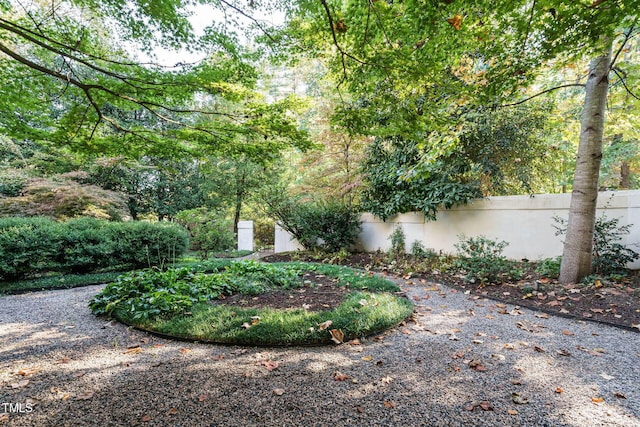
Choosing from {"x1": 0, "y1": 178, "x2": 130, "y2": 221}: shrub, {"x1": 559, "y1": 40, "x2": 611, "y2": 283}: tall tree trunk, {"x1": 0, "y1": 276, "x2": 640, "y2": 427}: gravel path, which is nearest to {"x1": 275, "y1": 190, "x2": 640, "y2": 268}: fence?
{"x1": 559, "y1": 40, "x2": 611, "y2": 283}: tall tree trunk

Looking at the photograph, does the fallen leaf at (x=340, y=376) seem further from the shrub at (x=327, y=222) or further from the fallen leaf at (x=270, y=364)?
the shrub at (x=327, y=222)

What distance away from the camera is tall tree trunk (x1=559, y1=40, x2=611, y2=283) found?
14.1 feet

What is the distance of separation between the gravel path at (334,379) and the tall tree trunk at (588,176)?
5.12ft

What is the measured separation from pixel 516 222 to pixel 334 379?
5.64 meters

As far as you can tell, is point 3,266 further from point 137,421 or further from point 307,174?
point 307,174

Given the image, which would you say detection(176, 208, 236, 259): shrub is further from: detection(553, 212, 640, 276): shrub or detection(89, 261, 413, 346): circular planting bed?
detection(553, 212, 640, 276): shrub

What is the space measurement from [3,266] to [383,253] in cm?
766

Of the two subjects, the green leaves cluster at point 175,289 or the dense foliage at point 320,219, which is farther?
the dense foliage at point 320,219

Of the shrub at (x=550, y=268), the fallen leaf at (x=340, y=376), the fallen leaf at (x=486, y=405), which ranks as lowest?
the fallen leaf at (x=340, y=376)

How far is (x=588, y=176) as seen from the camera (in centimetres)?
432

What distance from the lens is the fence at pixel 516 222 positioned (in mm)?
4902

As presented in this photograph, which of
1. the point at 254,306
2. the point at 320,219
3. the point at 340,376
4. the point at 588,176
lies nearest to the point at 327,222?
the point at 320,219

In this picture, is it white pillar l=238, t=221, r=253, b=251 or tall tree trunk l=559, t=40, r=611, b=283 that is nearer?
tall tree trunk l=559, t=40, r=611, b=283

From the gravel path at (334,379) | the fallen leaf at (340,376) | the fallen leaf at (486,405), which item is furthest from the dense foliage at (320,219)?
the fallen leaf at (486,405)
